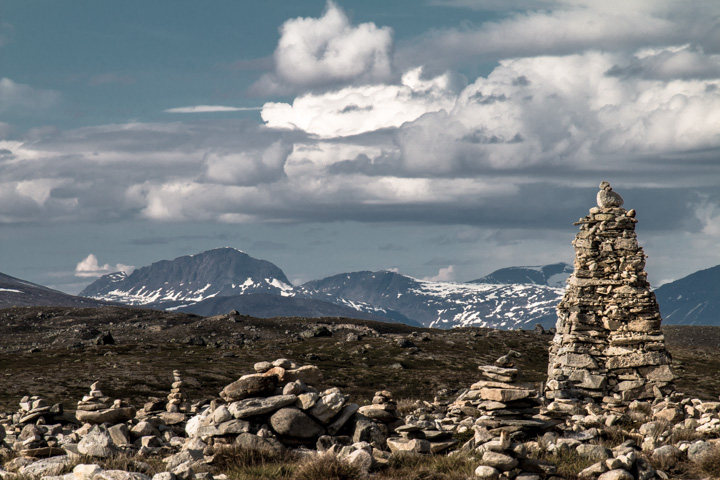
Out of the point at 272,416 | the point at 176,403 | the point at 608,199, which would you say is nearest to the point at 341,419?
the point at 272,416

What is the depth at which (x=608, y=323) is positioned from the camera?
110 ft

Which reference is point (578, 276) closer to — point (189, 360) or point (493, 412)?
point (493, 412)

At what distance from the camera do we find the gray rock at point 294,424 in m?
20.9

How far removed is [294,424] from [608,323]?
18130 mm

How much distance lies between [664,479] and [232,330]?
6116 inches

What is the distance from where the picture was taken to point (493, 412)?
23.5 meters

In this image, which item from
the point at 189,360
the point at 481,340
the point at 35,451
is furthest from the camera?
the point at 481,340

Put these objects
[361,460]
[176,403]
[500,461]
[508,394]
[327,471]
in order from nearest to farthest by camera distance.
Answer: [327,471]
[500,461]
[361,460]
[508,394]
[176,403]

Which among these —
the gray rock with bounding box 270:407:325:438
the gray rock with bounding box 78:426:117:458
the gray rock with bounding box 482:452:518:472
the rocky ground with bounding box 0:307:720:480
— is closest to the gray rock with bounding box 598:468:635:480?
the rocky ground with bounding box 0:307:720:480

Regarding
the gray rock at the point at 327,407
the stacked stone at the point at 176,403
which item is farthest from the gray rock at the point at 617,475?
the stacked stone at the point at 176,403

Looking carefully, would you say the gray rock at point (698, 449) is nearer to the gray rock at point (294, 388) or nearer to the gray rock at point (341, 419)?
the gray rock at point (341, 419)

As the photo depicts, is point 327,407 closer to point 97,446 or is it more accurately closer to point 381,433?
point 381,433

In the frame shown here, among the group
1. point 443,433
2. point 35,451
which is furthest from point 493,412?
point 35,451

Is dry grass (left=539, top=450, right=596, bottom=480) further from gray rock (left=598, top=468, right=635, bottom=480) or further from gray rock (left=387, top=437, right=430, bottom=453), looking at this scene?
gray rock (left=387, top=437, right=430, bottom=453)
